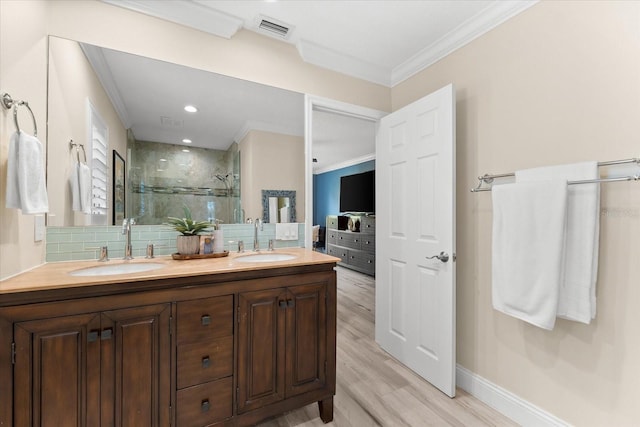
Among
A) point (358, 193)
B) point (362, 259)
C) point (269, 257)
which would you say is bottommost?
point (362, 259)

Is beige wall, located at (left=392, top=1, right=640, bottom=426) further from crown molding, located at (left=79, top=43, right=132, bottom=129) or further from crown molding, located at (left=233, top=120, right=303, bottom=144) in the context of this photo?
crown molding, located at (left=79, top=43, right=132, bottom=129)

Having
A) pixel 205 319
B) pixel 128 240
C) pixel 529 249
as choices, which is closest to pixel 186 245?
pixel 128 240

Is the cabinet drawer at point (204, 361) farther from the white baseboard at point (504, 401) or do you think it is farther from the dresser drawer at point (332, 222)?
the dresser drawer at point (332, 222)

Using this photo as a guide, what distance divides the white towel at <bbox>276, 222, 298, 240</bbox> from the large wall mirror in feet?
0.62

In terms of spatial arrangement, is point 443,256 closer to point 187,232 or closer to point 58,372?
point 187,232

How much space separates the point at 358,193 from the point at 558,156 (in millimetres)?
4253

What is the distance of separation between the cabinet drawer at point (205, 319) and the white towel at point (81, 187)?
2.82 feet

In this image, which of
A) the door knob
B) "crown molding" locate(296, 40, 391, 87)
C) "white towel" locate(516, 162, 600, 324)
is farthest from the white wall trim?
"white towel" locate(516, 162, 600, 324)

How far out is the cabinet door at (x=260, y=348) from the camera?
137cm

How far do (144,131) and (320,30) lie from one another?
1.39 meters

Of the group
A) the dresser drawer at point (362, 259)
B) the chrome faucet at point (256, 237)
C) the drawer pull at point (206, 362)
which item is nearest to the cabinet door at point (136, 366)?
the drawer pull at point (206, 362)

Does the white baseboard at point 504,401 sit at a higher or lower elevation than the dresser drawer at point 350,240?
lower

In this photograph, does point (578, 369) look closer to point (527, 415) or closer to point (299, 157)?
point (527, 415)

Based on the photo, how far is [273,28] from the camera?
6.21ft
